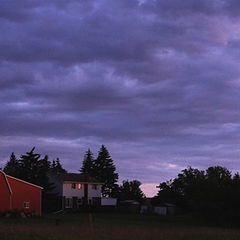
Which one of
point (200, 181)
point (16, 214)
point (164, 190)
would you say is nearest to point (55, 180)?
point (164, 190)

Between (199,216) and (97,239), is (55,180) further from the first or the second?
(97,239)

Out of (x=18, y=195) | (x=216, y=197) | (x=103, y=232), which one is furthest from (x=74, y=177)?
(x=103, y=232)

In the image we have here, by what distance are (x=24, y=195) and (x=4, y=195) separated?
337cm

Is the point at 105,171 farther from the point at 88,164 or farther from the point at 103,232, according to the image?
the point at 103,232

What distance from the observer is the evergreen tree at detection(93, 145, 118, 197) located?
5487 inches

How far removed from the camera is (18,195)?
251ft

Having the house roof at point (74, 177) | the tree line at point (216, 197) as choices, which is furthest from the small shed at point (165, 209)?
the tree line at point (216, 197)

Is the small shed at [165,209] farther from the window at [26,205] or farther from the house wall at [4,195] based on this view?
the house wall at [4,195]

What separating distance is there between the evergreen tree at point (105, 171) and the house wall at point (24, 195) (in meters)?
58.4

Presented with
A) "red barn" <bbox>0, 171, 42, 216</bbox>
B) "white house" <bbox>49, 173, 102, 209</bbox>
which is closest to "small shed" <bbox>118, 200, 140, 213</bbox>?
"white house" <bbox>49, 173, 102, 209</bbox>

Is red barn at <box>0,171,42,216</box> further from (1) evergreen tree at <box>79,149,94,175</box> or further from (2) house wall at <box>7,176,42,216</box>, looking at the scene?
(1) evergreen tree at <box>79,149,94,175</box>

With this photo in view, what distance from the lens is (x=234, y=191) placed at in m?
58.0

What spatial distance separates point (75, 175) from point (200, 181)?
48658 mm

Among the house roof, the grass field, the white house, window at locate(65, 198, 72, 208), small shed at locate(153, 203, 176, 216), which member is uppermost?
the house roof
